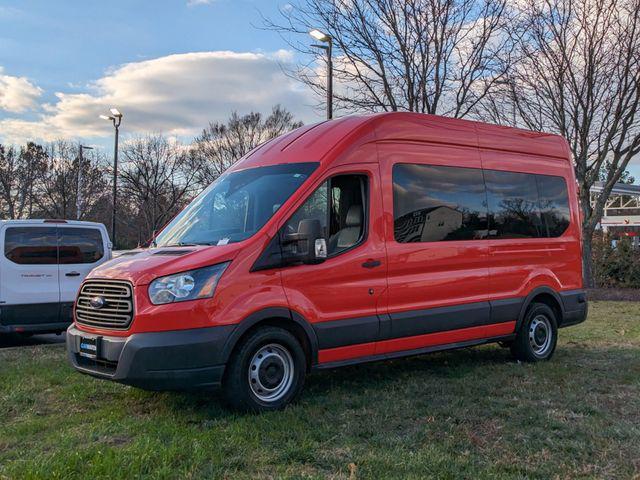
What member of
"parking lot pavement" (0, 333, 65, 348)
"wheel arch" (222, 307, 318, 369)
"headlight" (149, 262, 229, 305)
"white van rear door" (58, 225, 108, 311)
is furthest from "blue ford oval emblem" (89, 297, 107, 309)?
"parking lot pavement" (0, 333, 65, 348)

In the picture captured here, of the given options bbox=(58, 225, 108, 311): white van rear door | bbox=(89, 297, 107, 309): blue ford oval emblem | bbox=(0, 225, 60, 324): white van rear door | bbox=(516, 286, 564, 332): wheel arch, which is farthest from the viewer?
bbox=(58, 225, 108, 311): white van rear door

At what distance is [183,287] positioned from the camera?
5039 millimetres

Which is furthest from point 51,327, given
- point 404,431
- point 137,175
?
point 137,175

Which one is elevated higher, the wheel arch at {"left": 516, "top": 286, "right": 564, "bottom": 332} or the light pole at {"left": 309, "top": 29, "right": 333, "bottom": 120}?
the light pole at {"left": 309, "top": 29, "right": 333, "bottom": 120}

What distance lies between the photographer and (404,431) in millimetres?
4812

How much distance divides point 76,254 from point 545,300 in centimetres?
688

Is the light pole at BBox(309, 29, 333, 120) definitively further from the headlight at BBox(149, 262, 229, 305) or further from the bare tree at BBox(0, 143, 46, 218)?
the bare tree at BBox(0, 143, 46, 218)

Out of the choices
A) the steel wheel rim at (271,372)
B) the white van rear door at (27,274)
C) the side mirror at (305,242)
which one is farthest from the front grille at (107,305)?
the white van rear door at (27,274)

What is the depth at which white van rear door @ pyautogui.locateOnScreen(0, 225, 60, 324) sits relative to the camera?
894cm

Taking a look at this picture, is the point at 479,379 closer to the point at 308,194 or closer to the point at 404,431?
the point at 404,431

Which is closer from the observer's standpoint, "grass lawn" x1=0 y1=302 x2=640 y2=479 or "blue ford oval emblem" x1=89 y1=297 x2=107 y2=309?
"grass lawn" x1=0 y1=302 x2=640 y2=479

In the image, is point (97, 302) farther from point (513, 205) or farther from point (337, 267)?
point (513, 205)

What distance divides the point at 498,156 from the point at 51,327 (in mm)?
6682

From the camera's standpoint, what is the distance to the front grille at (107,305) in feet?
16.8
